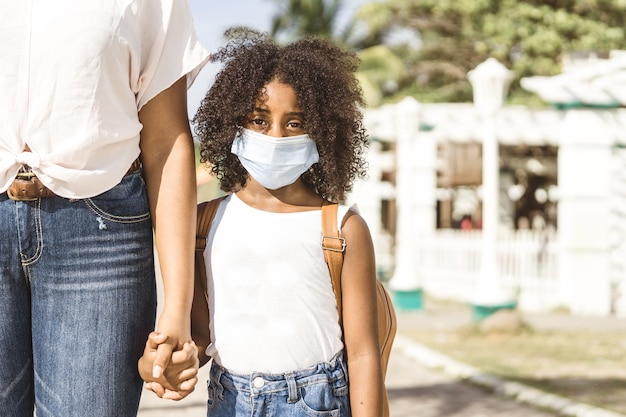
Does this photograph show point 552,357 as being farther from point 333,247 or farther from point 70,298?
point 70,298

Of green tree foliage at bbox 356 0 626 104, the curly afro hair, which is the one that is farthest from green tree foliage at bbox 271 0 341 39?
the curly afro hair

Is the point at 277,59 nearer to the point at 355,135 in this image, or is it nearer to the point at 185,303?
the point at 355,135

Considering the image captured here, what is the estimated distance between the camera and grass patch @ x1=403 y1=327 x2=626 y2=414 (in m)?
6.59

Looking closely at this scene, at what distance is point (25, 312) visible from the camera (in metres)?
1.90

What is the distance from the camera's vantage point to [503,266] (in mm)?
12969

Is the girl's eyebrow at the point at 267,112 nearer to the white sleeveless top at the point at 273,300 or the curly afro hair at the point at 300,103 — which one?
the curly afro hair at the point at 300,103

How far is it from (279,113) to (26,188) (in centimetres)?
73

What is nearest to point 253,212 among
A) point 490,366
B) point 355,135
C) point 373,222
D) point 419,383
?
point 355,135

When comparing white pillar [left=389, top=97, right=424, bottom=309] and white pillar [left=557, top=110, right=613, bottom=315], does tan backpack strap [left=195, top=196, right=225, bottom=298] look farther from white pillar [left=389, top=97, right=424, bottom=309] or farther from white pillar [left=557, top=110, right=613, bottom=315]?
white pillar [left=557, top=110, right=613, bottom=315]

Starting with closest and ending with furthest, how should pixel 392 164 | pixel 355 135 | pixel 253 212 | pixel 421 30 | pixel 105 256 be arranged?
1. pixel 105 256
2. pixel 253 212
3. pixel 355 135
4. pixel 392 164
5. pixel 421 30

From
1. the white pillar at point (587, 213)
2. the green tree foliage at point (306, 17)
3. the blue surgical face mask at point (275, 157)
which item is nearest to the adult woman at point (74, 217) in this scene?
the blue surgical face mask at point (275, 157)

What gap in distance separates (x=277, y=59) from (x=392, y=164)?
1836cm

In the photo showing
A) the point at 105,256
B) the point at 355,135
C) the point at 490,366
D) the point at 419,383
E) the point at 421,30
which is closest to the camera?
the point at 105,256

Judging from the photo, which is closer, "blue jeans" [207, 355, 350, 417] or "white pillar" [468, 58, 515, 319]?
"blue jeans" [207, 355, 350, 417]
